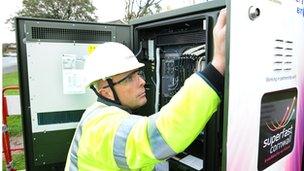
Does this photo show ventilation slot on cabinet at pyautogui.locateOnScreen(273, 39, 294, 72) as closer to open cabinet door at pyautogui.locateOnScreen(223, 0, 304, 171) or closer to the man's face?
open cabinet door at pyautogui.locateOnScreen(223, 0, 304, 171)

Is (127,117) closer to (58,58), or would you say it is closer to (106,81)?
(106,81)

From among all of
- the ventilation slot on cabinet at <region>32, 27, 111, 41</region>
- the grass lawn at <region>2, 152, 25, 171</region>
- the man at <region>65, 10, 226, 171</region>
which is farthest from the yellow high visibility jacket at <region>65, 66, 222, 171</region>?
the grass lawn at <region>2, 152, 25, 171</region>

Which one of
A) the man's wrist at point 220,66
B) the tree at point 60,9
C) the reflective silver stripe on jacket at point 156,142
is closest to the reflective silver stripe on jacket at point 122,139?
the reflective silver stripe on jacket at point 156,142

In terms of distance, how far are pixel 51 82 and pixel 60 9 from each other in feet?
84.8

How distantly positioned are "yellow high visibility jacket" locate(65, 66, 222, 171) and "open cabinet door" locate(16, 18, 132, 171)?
2.34 ft

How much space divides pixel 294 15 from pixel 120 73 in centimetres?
92

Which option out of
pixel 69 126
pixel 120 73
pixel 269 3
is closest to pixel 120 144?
pixel 120 73

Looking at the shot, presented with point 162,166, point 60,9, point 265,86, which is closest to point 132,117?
point 265,86

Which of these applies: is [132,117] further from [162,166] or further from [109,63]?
[162,166]

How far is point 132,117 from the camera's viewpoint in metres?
1.53

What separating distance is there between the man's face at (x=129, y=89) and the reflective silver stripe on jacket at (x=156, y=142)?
1.33ft

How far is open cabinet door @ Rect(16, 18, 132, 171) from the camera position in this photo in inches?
84.2

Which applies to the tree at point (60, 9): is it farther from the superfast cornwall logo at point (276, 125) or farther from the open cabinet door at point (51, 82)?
the superfast cornwall logo at point (276, 125)

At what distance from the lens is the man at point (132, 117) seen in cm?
131
